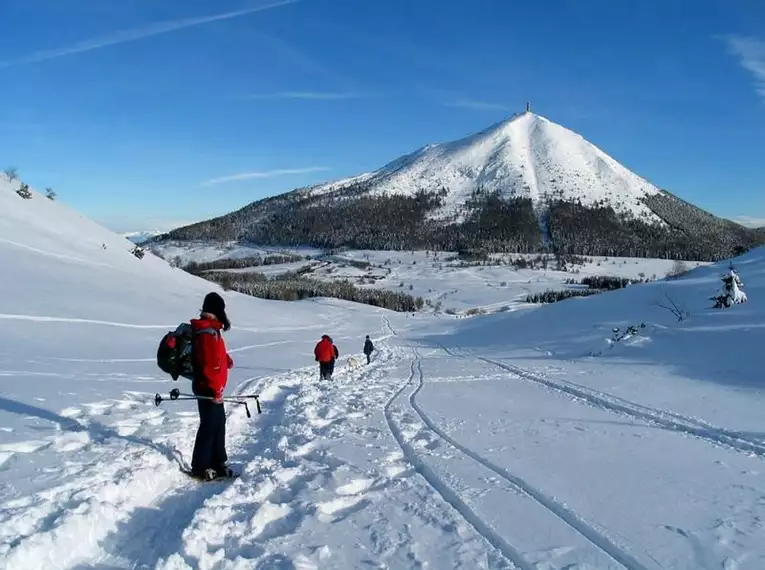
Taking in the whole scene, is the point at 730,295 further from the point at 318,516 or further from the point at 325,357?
the point at 318,516

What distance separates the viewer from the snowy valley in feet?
14.8

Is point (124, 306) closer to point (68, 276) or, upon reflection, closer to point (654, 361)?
point (68, 276)

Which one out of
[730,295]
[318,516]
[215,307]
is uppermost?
[215,307]

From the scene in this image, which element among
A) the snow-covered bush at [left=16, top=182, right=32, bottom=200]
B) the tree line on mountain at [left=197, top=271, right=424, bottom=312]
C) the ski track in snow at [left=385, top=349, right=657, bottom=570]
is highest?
the snow-covered bush at [left=16, top=182, right=32, bottom=200]

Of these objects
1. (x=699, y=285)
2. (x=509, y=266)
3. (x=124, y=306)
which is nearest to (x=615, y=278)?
(x=509, y=266)

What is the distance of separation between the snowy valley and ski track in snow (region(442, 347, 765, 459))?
0.06 m

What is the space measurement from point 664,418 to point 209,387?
7.35 metres

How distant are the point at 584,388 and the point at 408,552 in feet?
30.8

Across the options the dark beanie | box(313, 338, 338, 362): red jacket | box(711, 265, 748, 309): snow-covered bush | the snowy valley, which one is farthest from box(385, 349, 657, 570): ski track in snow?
box(711, 265, 748, 309): snow-covered bush

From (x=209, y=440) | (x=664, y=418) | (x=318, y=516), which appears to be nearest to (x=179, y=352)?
(x=209, y=440)

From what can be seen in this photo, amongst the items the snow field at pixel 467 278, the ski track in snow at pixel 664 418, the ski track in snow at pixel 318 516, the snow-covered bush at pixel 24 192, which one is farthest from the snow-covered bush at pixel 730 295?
the snow field at pixel 467 278

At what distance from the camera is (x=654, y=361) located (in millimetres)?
17125

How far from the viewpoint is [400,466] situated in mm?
6648

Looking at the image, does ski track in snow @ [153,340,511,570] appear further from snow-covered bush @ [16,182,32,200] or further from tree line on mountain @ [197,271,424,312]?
tree line on mountain @ [197,271,424,312]
